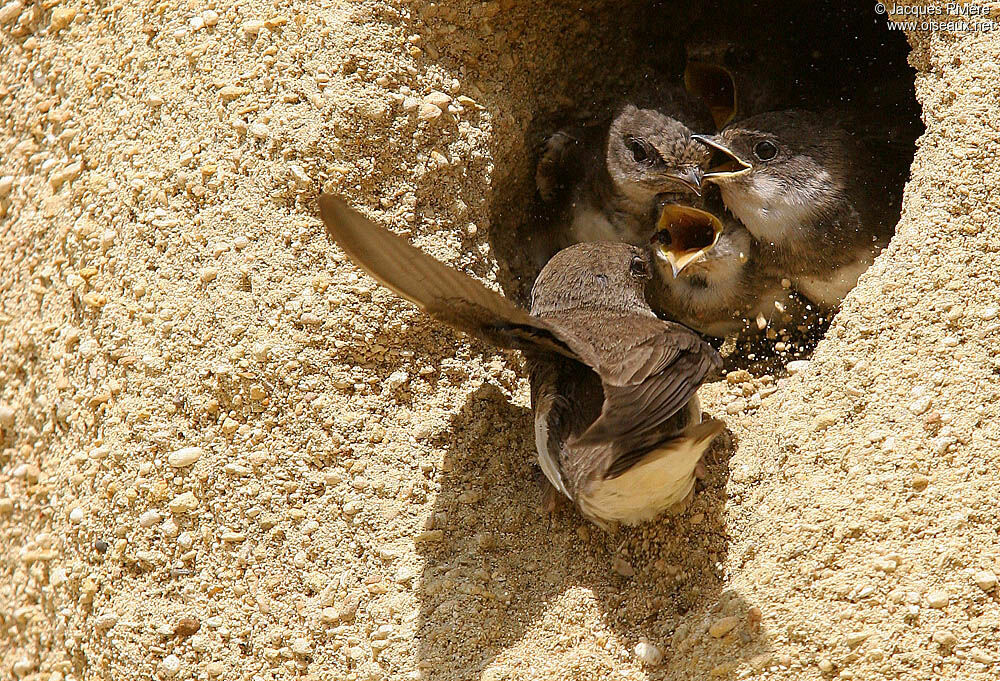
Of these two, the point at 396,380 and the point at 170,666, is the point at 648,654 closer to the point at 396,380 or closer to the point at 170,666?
the point at 396,380

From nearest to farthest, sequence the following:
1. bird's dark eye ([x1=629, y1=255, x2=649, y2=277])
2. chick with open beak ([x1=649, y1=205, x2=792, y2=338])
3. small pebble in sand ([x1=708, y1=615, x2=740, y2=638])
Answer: small pebble in sand ([x1=708, y1=615, x2=740, y2=638]) → bird's dark eye ([x1=629, y1=255, x2=649, y2=277]) → chick with open beak ([x1=649, y1=205, x2=792, y2=338])

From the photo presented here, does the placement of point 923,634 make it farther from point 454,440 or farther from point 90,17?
point 90,17

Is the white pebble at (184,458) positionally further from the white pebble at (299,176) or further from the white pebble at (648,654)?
the white pebble at (648,654)

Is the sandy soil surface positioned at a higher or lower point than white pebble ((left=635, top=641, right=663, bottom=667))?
higher

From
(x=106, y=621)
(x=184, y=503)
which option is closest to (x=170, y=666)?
(x=106, y=621)

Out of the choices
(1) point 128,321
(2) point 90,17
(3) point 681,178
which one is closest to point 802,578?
(3) point 681,178

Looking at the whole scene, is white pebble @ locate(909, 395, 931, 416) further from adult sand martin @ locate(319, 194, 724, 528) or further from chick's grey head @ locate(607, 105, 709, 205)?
chick's grey head @ locate(607, 105, 709, 205)

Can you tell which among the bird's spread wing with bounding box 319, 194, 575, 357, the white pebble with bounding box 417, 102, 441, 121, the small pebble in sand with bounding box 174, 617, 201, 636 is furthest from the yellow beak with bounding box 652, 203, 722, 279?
the small pebble in sand with bounding box 174, 617, 201, 636
